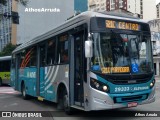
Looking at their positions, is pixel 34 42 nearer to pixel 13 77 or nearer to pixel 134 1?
pixel 13 77

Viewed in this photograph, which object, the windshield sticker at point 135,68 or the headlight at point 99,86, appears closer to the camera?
the headlight at point 99,86

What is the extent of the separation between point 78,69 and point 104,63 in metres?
1.25

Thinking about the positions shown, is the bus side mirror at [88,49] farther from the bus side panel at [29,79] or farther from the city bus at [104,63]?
the bus side panel at [29,79]

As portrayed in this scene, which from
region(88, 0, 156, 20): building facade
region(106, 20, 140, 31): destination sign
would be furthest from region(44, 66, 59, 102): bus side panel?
region(88, 0, 156, 20): building facade

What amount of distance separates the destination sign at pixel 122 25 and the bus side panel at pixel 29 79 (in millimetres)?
6314

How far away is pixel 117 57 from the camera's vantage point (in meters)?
9.80

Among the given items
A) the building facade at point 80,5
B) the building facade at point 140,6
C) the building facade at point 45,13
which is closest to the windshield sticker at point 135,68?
the building facade at point 45,13

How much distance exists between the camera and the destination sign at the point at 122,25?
32.9 ft

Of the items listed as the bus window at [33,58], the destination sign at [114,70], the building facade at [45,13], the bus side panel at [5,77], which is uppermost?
the building facade at [45,13]

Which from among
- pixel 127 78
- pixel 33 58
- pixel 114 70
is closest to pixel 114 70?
pixel 114 70

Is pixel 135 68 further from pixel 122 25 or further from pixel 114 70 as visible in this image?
pixel 122 25

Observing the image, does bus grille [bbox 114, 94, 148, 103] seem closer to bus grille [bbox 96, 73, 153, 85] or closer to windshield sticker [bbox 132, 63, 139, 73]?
bus grille [bbox 96, 73, 153, 85]

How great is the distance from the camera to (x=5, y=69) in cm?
3269

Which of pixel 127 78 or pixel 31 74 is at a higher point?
pixel 127 78
